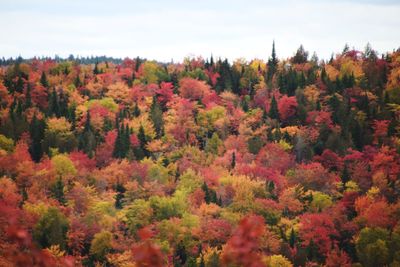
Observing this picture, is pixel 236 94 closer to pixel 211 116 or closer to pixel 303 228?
pixel 211 116

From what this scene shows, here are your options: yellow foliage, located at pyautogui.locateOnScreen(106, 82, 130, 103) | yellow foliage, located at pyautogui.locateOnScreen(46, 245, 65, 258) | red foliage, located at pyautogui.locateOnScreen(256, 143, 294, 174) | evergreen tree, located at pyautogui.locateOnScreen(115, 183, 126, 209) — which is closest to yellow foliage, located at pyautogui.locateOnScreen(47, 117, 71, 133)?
yellow foliage, located at pyautogui.locateOnScreen(106, 82, 130, 103)

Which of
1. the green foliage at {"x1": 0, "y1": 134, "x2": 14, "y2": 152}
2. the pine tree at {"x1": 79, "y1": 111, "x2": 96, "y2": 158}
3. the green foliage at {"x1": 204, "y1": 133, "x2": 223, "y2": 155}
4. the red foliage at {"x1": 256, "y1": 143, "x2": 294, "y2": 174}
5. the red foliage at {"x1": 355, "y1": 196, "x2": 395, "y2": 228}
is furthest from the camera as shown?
the green foliage at {"x1": 204, "y1": 133, "x2": 223, "y2": 155}

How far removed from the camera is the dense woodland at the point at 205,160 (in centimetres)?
7975

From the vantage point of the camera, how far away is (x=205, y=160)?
386 ft

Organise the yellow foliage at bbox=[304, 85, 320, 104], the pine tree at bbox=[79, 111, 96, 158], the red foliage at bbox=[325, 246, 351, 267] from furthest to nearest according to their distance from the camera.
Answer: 1. the yellow foliage at bbox=[304, 85, 320, 104]
2. the pine tree at bbox=[79, 111, 96, 158]
3. the red foliage at bbox=[325, 246, 351, 267]

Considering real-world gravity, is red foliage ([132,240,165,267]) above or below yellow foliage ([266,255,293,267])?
above

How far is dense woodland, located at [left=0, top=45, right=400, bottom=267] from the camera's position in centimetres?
7975

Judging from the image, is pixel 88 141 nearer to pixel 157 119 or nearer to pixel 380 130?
pixel 157 119

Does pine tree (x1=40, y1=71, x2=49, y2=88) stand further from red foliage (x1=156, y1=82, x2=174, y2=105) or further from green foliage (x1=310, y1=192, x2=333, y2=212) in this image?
green foliage (x1=310, y1=192, x2=333, y2=212)

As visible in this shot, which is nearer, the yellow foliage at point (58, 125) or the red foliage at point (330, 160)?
the red foliage at point (330, 160)

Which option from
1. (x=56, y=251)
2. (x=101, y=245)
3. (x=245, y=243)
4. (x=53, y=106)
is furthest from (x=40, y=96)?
(x=245, y=243)

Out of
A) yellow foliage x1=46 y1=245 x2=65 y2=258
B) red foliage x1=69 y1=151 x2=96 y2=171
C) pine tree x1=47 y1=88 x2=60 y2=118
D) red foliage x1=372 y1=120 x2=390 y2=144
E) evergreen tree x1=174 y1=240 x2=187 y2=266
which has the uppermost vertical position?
pine tree x1=47 y1=88 x2=60 y2=118

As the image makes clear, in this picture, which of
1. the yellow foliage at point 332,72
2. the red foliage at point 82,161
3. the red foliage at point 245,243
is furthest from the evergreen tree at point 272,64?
the red foliage at point 245,243

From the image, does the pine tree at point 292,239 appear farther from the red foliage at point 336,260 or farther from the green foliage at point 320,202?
the green foliage at point 320,202
